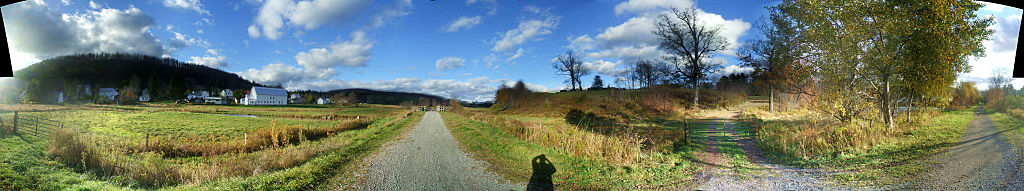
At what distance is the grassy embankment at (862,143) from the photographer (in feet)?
12.3

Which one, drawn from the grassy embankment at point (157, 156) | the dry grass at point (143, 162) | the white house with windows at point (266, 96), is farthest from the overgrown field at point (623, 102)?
the white house with windows at point (266, 96)

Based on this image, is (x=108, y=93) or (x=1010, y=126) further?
(x=108, y=93)

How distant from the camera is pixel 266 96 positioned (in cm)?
942

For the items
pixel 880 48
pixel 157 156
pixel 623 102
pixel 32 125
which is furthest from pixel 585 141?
pixel 157 156

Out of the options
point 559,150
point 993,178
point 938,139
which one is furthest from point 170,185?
point 938,139

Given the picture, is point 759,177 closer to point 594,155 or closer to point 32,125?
point 594,155

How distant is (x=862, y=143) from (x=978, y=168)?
1.68 meters

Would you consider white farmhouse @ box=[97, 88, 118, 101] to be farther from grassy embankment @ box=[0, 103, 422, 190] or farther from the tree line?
the tree line

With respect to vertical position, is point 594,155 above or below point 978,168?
below

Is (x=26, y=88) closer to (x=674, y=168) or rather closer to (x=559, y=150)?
(x=559, y=150)

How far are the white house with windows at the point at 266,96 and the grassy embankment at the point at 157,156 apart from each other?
0.91 meters

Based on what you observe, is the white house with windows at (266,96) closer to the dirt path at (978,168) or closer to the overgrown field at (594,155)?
the overgrown field at (594,155)

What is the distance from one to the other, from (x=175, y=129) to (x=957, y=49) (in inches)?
591

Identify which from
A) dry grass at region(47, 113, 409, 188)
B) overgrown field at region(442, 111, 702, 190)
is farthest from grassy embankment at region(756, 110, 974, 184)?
dry grass at region(47, 113, 409, 188)
